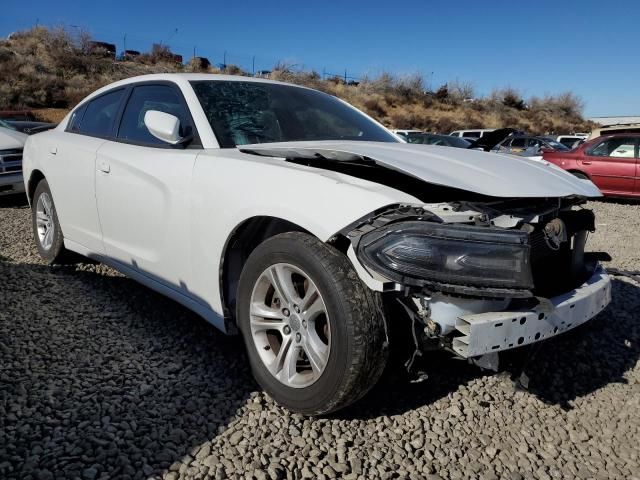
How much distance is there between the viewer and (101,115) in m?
4.01

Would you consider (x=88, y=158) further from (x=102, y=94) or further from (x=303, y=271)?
(x=303, y=271)

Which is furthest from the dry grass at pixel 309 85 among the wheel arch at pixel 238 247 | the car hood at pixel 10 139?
the wheel arch at pixel 238 247

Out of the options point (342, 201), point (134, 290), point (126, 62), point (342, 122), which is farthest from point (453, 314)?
point (126, 62)

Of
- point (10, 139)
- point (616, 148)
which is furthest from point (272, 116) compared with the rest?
point (616, 148)

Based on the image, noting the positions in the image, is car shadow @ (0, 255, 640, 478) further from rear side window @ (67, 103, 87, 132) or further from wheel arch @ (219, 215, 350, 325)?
rear side window @ (67, 103, 87, 132)

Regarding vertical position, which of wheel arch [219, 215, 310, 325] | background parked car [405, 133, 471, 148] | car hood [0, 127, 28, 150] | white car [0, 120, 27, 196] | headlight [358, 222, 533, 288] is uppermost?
headlight [358, 222, 533, 288]

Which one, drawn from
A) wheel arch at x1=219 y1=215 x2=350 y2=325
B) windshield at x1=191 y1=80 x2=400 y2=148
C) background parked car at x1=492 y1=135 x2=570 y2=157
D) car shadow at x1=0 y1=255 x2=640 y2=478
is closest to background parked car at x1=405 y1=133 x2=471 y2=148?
background parked car at x1=492 y1=135 x2=570 y2=157

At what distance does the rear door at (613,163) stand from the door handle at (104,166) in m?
9.98

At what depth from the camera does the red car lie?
10.1 metres

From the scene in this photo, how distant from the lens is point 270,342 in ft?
8.24

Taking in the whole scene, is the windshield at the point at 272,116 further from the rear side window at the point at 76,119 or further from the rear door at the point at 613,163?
the rear door at the point at 613,163

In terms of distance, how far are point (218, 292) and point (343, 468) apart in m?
1.07

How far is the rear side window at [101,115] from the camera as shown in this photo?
12.5 feet

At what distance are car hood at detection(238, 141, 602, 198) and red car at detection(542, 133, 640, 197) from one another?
8606 mm
